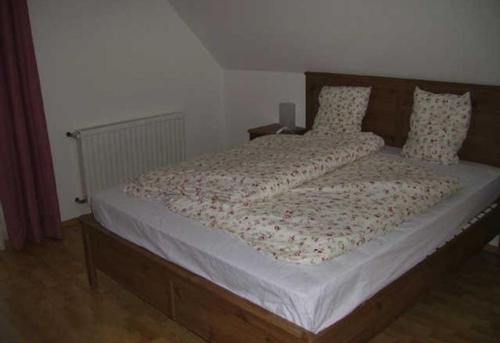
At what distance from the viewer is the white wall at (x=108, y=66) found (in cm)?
335

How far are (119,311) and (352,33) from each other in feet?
7.33

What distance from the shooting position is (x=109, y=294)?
2.75m

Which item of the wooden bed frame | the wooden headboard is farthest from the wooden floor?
the wooden headboard

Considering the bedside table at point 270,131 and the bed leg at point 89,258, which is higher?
the bedside table at point 270,131

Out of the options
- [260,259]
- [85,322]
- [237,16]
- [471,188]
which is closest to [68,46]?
[237,16]

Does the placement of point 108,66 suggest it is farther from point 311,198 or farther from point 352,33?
point 311,198

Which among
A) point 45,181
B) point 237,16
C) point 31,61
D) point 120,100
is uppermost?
point 237,16

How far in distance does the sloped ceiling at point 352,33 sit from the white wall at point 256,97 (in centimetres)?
12

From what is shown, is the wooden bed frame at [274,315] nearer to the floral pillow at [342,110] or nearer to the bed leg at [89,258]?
the bed leg at [89,258]

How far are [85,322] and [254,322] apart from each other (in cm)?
110

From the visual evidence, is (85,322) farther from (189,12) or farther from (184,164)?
(189,12)

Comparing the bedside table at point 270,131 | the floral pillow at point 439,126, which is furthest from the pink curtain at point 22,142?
Answer: the floral pillow at point 439,126

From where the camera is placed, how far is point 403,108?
3.42 metres

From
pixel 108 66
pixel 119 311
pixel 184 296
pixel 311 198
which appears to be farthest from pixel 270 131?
pixel 184 296
